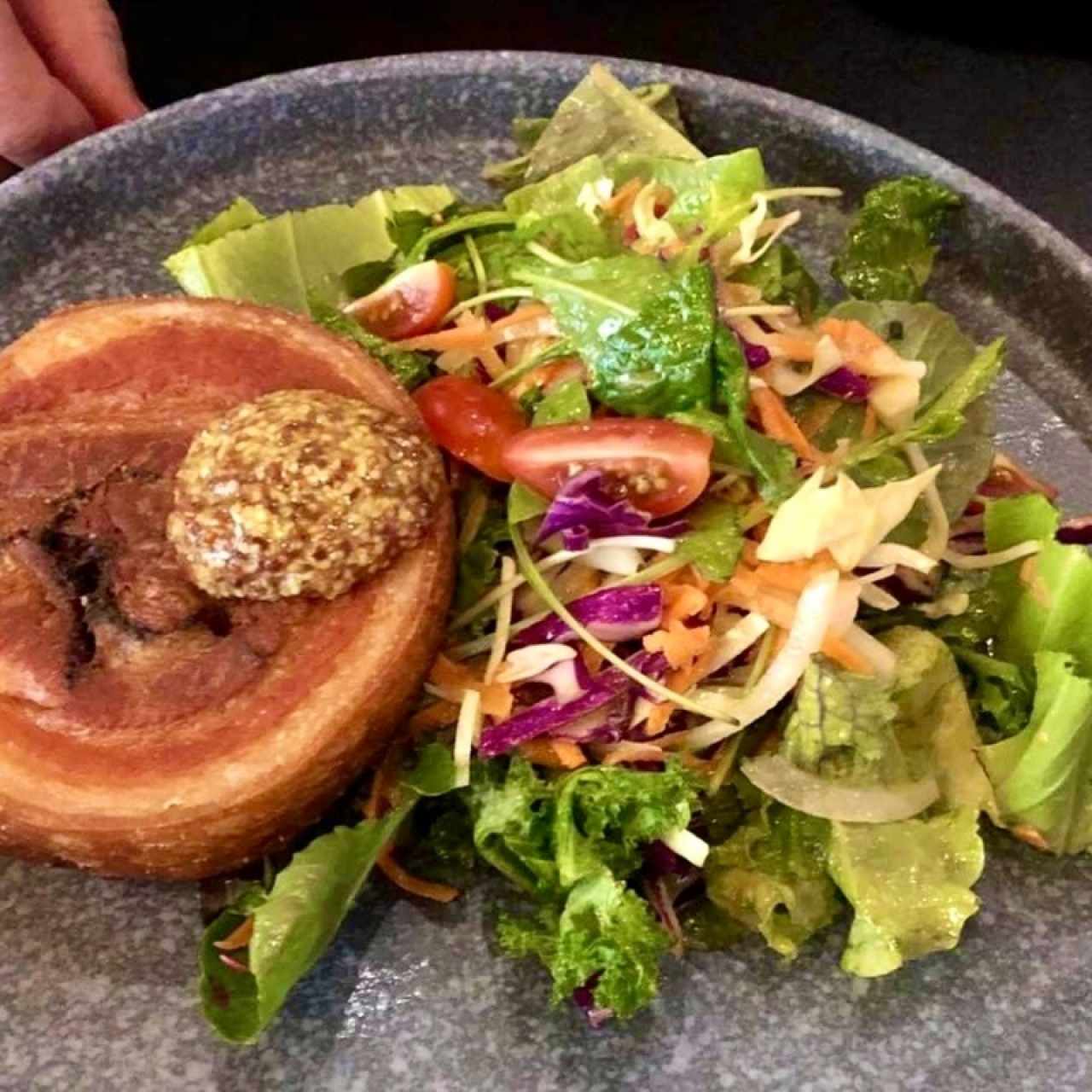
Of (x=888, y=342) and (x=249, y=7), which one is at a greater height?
(x=888, y=342)

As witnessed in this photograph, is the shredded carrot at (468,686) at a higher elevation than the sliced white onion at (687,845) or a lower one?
higher

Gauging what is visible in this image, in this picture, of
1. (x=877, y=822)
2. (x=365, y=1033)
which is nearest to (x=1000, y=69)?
(x=877, y=822)

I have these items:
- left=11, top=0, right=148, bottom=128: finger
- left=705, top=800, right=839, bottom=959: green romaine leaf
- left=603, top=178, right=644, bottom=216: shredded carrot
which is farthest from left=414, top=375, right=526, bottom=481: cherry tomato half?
left=11, top=0, right=148, bottom=128: finger

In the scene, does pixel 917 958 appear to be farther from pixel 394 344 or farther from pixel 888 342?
pixel 394 344

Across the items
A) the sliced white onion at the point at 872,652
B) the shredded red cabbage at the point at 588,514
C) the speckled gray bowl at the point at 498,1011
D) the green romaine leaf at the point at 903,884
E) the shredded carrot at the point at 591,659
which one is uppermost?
the shredded red cabbage at the point at 588,514

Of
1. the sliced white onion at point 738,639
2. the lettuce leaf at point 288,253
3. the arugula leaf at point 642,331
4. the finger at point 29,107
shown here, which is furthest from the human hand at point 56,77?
the sliced white onion at point 738,639

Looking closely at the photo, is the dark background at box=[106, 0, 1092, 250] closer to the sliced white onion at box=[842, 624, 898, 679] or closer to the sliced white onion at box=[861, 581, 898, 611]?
the sliced white onion at box=[861, 581, 898, 611]

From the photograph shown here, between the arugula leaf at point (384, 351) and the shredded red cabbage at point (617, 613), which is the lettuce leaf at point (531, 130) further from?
the shredded red cabbage at point (617, 613)
